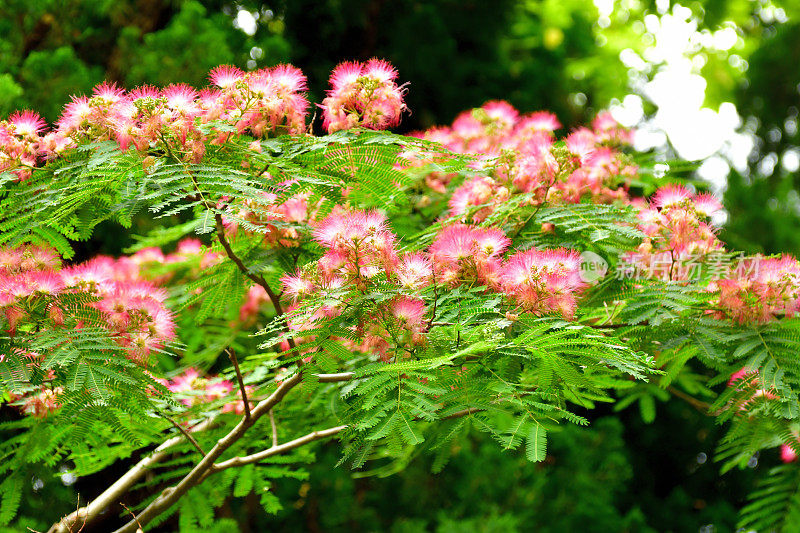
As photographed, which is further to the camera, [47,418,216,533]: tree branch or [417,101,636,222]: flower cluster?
[417,101,636,222]: flower cluster

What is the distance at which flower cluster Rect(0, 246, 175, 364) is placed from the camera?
2.68 metres

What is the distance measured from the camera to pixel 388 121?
3172 millimetres

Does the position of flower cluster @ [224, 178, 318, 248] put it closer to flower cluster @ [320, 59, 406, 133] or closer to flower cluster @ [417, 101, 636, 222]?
flower cluster @ [320, 59, 406, 133]

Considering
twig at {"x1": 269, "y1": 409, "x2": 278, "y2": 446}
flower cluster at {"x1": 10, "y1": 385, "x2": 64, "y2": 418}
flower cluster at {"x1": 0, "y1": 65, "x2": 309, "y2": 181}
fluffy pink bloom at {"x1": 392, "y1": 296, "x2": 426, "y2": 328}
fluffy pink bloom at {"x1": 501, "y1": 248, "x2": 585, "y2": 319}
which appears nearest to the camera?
fluffy pink bloom at {"x1": 392, "y1": 296, "x2": 426, "y2": 328}

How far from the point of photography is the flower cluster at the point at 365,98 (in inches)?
122

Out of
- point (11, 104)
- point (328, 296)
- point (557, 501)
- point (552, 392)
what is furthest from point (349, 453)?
point (557, 501)

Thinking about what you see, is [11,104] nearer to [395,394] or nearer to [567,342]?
[395,394]

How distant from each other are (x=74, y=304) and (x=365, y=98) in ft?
4.29

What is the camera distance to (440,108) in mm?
8422

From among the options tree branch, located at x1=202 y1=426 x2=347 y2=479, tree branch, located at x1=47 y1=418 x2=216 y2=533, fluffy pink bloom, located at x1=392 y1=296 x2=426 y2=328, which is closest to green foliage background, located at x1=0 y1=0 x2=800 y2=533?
tree branch, located at x1=47 y1=418 x2=216 y2=533

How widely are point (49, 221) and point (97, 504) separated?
125 centimetres

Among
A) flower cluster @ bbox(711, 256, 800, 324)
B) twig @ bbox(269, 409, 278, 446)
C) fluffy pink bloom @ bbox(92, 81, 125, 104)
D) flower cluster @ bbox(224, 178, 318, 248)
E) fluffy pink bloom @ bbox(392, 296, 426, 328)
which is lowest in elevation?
twig @ bbox(269, 409, 278, 446)

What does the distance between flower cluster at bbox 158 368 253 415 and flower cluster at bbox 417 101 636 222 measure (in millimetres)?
1324

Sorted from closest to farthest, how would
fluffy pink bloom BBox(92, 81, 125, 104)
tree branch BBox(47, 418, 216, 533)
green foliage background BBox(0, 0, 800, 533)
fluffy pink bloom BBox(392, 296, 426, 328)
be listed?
fluffy pink bloom BBox(392, 296, 426, 328) → fluffy pink bloom BBox(92, 81, 125, 104) → tree branch BBox(47, 418, 216, 533) → green foliage background BBox(0, 0, 800, 533)
